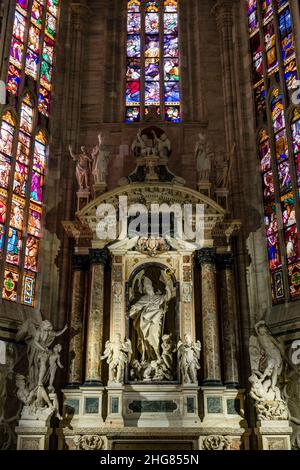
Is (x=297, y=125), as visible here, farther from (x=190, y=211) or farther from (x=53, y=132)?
(x=53, y=132)

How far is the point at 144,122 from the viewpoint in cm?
1725

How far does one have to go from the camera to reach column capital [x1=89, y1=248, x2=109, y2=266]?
14.2 m

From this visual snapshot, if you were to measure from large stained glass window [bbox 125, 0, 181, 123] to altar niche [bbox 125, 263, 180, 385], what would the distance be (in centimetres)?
559

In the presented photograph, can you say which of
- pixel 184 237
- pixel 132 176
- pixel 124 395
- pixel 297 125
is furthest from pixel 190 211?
pixel 124 395

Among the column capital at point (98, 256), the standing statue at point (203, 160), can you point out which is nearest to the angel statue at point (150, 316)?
the column capital at point (98, 256)

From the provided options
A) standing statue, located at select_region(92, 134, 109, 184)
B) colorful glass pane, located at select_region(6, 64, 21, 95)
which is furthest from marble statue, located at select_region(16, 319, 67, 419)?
colorful glass pane, located at select_region(6, 64, 21, 95)

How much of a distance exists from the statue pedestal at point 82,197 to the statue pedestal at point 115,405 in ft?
15.6

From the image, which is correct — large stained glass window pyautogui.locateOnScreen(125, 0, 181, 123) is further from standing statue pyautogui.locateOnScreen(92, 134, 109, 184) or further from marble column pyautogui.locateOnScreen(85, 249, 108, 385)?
marble column pyautogui.locateOnScreen(85, 249, 108, 385)

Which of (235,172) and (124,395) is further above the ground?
(235,172)

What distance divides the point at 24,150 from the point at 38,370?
5.91 metres

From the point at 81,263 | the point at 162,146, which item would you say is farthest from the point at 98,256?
the point at 162,146

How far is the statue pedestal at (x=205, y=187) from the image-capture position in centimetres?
1501

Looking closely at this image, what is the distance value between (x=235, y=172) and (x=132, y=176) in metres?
3.05

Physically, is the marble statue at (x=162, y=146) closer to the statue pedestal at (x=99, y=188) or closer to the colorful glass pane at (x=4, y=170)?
the statue pedestal at (x=99, y=188)
